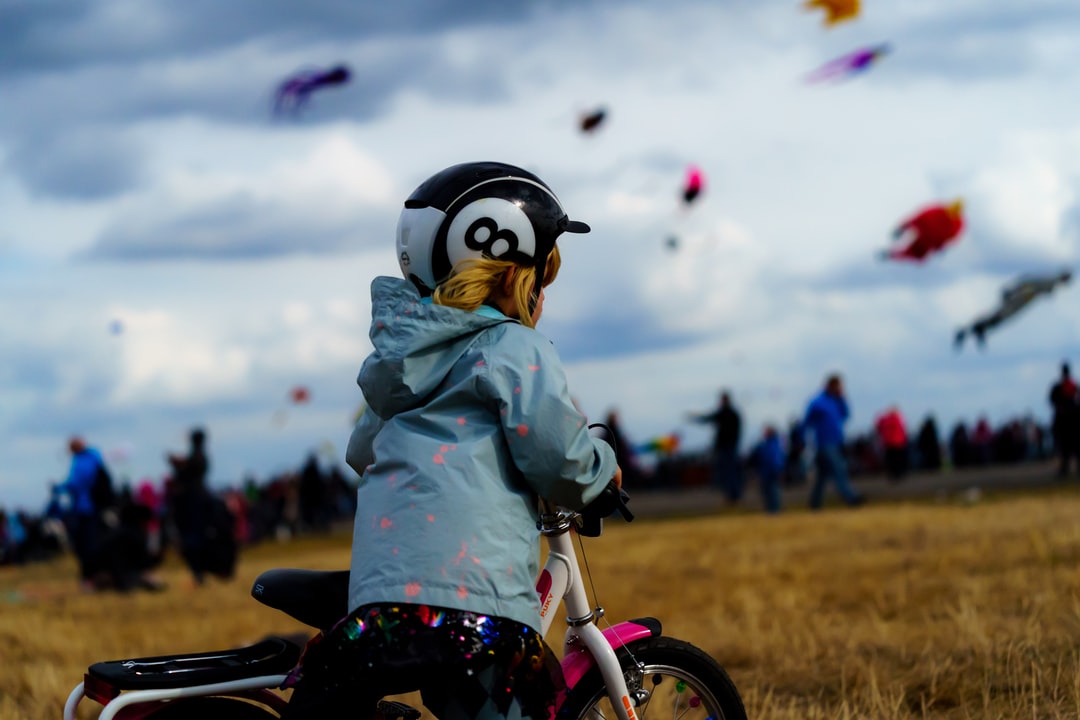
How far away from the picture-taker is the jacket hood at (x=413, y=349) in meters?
3.31

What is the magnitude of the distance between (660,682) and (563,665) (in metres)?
0.35

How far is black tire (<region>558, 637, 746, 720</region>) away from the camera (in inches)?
147

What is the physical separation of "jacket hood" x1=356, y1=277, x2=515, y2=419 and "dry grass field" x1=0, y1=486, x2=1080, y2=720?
2.40m

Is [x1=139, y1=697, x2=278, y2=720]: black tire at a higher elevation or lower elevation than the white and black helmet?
lower

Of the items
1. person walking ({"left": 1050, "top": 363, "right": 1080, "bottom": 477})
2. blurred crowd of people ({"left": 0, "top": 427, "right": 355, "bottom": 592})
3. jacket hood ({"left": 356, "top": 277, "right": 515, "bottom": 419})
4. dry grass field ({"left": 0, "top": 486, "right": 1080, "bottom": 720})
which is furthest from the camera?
person walking ({"left": 1050, "top": 363, "right": 1080, "bottom": 477})

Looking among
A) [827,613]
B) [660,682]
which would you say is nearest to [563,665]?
[660,682]

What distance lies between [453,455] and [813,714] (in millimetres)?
2605

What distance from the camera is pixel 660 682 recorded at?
3.95 meters

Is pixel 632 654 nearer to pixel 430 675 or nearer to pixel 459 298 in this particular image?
pixel 430 675

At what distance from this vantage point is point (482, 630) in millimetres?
3227

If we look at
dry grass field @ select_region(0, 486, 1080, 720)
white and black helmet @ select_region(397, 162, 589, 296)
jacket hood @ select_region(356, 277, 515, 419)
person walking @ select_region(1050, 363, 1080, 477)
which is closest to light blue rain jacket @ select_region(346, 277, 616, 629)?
jacket hood @ select_region(356, 277, 515, 419)

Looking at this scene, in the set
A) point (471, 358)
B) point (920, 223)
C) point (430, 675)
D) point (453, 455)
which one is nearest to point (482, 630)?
point (430, 675)

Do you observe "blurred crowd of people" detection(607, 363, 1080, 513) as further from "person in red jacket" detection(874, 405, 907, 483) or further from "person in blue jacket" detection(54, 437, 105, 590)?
"person in blue jacket" detection(54, 437, 105, 590)

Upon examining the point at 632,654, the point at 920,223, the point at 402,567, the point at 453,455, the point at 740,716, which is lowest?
the point at 740,716
